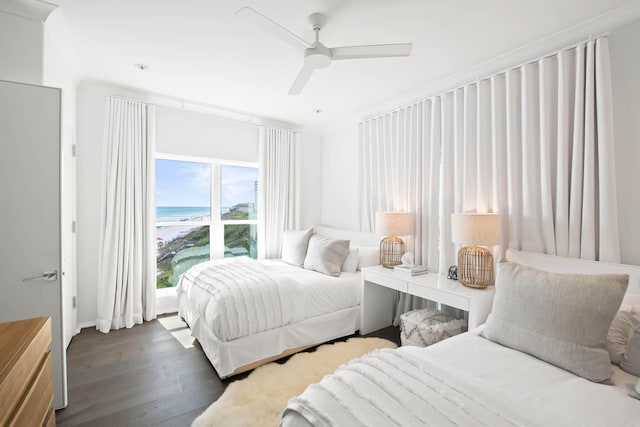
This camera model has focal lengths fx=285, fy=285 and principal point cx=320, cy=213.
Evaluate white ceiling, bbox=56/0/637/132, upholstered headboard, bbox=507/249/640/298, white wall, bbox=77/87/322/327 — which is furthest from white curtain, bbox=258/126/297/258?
upholstered headboard, bbox=507/249/640/298

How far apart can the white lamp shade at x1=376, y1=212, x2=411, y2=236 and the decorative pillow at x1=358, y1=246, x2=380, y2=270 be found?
0.38 metres

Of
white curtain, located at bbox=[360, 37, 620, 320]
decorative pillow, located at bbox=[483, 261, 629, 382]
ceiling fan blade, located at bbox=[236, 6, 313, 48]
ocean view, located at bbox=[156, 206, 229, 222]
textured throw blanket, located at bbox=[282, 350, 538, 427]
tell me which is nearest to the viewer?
textured throw blanket, located at bbox=[282, 350, 538, 427]

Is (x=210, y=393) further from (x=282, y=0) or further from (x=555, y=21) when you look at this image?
(x=555, y=21)

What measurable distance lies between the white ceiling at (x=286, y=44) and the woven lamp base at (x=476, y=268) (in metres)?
1.69

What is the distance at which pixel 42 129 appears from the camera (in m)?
1.80

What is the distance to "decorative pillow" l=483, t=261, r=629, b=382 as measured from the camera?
4.37 feet

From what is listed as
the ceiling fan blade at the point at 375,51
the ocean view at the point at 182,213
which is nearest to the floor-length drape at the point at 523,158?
the ceiling fan blade at the point at 375,51

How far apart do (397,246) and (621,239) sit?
176 centimetres

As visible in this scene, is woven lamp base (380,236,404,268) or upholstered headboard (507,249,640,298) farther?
woven lamp base (380,236,404,268)

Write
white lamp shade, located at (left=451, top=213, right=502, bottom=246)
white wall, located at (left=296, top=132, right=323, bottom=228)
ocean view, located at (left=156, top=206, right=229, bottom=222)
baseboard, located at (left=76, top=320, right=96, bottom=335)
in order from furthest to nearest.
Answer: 1. white wall, located at (left=296, top=132, right=323, bottom=228)
2. ocean view, located at (left=156, top=206, right=229, bottom=222)
3. baseboard, located at (left=76, top=320, right=96, bottom=335)
4. white lamp shade, located at (left=451, top=213, right=502, bottom=246)

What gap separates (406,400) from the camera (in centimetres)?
104

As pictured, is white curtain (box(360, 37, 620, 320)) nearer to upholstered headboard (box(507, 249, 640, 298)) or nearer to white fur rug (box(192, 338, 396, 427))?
upholstered headboard (box(507, 249, 640, 298))

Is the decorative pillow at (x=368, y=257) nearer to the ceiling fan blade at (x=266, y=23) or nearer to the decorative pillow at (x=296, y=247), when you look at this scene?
the decorative pillow at (x=296, y=247)

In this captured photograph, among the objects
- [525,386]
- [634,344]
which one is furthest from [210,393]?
[634,344]
